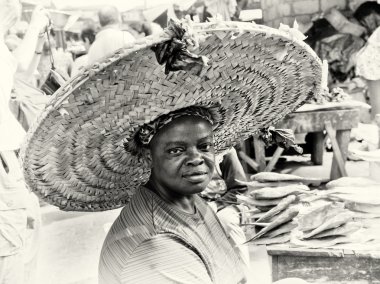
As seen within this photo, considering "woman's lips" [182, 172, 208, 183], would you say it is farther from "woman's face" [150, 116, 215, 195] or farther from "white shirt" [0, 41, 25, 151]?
"white shirt" [0, 41, 25, 151]

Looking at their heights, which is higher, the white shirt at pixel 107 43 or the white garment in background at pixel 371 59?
the white shirt at pixel 107 43

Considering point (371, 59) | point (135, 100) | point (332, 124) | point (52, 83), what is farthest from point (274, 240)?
point (371, 59)

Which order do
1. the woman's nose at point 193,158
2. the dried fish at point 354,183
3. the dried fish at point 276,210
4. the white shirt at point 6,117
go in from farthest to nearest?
the white shirt at point 6,117, the dried fish at point 354,183, the dried fish at point 276,210, the woman's nose at point 193,158

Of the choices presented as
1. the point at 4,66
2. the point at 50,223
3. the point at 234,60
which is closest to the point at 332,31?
the point at 50,223

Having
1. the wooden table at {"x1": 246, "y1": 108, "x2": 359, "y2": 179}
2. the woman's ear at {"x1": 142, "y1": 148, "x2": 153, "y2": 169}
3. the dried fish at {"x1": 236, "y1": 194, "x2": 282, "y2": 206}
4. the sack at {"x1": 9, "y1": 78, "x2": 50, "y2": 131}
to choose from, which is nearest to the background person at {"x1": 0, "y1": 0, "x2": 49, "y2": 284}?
the sack at {"x1": 9, "y1": 78, "x2": 50, "y2": 131}

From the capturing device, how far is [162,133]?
1.50 metres

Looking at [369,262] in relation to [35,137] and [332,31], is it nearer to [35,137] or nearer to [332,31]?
[35,137]

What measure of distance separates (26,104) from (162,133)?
2.97 m

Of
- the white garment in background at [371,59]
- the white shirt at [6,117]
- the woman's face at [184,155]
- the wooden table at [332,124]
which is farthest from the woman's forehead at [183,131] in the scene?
the white garment in background at [371,59]

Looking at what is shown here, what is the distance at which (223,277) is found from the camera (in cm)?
156

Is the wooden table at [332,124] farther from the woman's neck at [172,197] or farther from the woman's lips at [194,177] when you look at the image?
the woman's lips at [194,177]

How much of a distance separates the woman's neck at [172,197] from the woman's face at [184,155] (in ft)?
0.16

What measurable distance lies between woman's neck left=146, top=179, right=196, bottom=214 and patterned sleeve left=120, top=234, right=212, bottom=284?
0.17 metres

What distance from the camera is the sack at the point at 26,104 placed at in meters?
4.14
